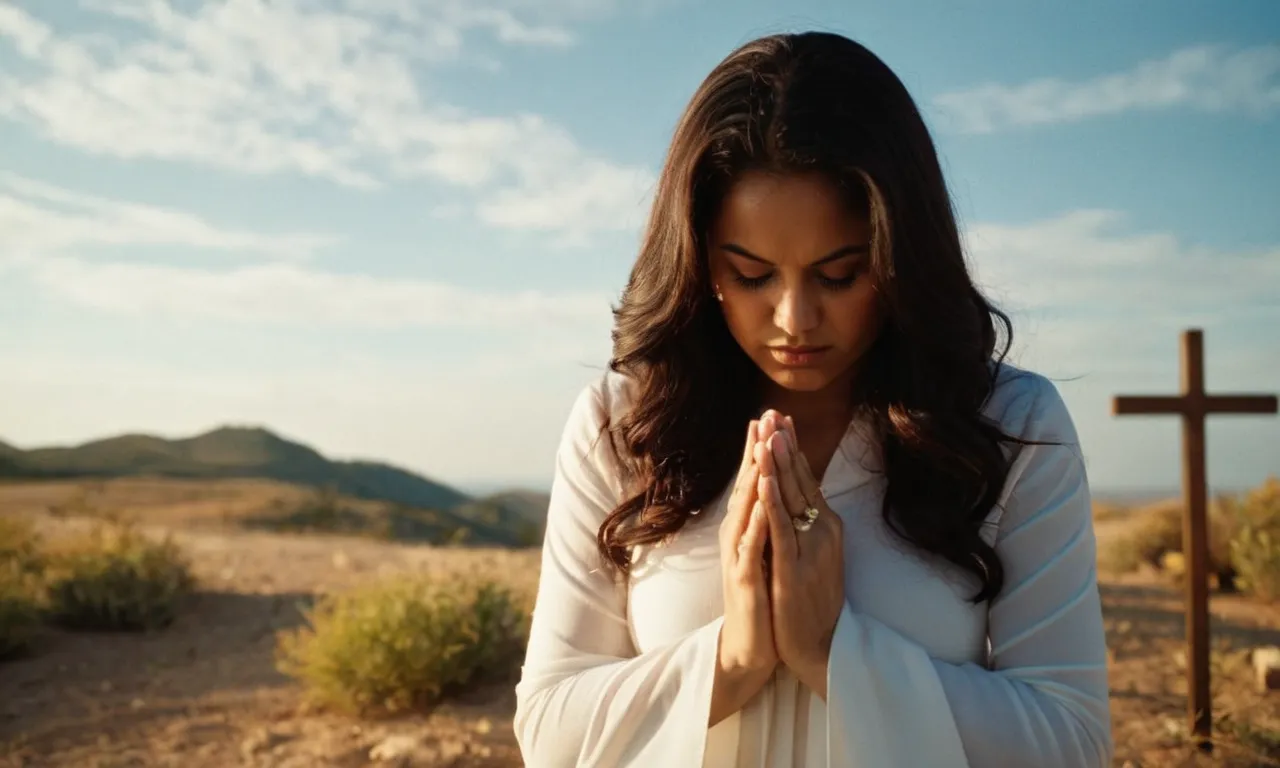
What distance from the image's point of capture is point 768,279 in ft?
6.72

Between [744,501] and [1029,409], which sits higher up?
[1029,409]

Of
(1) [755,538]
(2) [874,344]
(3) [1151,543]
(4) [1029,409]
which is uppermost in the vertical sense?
(2) [874,344]

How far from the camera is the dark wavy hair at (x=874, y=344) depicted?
198 cm

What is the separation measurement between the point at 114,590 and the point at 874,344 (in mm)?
7448

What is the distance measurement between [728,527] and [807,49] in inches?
37.0

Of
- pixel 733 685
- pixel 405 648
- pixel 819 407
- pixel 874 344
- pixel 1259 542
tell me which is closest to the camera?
pixel 733 685

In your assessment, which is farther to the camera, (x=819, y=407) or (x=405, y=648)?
(x=405, y=648)

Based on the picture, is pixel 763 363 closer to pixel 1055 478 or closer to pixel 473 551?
pixel 1055 478

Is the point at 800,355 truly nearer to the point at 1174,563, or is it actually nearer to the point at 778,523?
the point at 778,523

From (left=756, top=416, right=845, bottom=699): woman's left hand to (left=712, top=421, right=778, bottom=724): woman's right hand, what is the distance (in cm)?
2

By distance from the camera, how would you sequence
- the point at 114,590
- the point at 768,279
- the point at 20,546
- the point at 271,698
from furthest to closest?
the point at 20,546
the point at 114,590
the point at 271,698
the point at 768,279

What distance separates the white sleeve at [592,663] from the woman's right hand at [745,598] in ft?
0.15

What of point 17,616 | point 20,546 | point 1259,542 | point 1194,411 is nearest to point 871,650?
point 1194,411

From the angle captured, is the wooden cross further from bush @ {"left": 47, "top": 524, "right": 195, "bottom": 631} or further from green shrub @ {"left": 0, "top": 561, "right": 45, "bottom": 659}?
green shrub @ {"left": 0, "top": 561, "right": 45, "bottom": 659}
